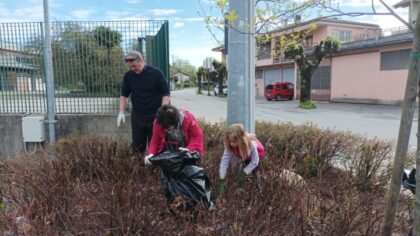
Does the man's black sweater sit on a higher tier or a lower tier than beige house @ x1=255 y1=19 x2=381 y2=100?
lower

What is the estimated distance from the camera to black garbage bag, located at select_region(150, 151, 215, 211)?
9.60 feet

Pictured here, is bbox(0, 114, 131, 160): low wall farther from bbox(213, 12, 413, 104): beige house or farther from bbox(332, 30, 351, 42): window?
bbox(332, 30, 351, 42): window

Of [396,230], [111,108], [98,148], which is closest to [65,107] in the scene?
[111,108]

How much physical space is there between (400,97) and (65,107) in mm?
21023

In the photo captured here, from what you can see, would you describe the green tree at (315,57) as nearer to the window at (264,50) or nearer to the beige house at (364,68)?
the beige house at (364,68)

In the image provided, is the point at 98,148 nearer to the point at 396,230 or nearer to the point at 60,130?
the point at 60,130

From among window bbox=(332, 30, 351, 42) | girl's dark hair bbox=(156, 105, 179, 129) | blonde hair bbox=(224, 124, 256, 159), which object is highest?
window bbox=(332, 30, 351, 42)

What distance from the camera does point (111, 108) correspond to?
6.56 m

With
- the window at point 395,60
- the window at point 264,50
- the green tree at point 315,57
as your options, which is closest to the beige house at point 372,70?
the window at point 395,60

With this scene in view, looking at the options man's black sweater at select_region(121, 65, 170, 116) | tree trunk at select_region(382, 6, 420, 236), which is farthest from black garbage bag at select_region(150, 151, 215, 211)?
man's black sweater at select_region(121, 65, 170, 116)

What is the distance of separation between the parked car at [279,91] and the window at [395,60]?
919 centimetres

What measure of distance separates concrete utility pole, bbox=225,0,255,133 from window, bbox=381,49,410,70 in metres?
19.5

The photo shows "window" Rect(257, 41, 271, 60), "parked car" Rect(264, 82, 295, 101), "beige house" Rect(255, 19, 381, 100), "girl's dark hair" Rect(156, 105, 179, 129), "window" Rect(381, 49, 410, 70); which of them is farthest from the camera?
"parked car" Rect(264, 82, 295, 101)

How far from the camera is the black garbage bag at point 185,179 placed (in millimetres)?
2926
